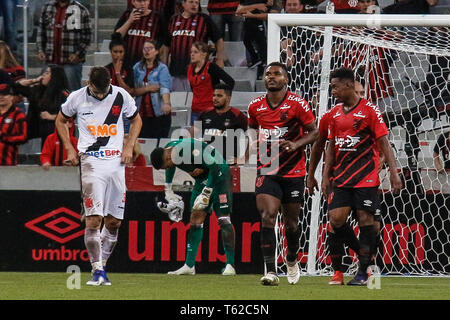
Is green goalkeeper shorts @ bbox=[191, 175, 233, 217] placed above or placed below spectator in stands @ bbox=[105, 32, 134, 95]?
below

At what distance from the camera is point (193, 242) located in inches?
473

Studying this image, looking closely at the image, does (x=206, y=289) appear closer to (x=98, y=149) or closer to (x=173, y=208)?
(x=98, y=149)

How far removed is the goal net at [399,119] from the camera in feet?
39.8

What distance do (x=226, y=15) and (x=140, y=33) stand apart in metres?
1.40

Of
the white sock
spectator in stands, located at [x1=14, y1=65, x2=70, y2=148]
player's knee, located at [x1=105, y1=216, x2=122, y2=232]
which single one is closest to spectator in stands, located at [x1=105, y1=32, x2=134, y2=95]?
spectator in stands, located at [x1=14, y1=65, x2=70, y2=148]

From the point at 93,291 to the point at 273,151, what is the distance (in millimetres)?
2255

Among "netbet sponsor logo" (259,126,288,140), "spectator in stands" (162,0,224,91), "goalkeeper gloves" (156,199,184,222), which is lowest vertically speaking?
"goalkeeper gloves" (156,199,184,222)

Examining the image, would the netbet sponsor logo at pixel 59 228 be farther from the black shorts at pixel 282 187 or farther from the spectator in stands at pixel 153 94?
the black shorts at pixel 282 187

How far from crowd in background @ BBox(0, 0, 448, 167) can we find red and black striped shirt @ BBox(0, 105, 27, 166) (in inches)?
0.5

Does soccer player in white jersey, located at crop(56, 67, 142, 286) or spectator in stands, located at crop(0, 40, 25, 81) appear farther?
spectator in stands, located at crop(0, 40, 25, 81)

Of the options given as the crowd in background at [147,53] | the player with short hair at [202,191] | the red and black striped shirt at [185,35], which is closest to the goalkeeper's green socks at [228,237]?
the player with short hair at [202,191]

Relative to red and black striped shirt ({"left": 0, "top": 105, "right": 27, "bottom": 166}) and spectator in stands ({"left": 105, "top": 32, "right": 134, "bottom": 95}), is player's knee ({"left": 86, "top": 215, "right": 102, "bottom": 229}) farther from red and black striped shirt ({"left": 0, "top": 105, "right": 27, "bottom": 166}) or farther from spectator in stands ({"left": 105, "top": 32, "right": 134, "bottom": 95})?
spectator in stands ({"left": 105, "top": 32, "right": 134, "bottom": 95})

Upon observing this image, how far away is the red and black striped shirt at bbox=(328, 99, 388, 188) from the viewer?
32.6ft

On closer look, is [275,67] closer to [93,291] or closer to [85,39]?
[93,291]
